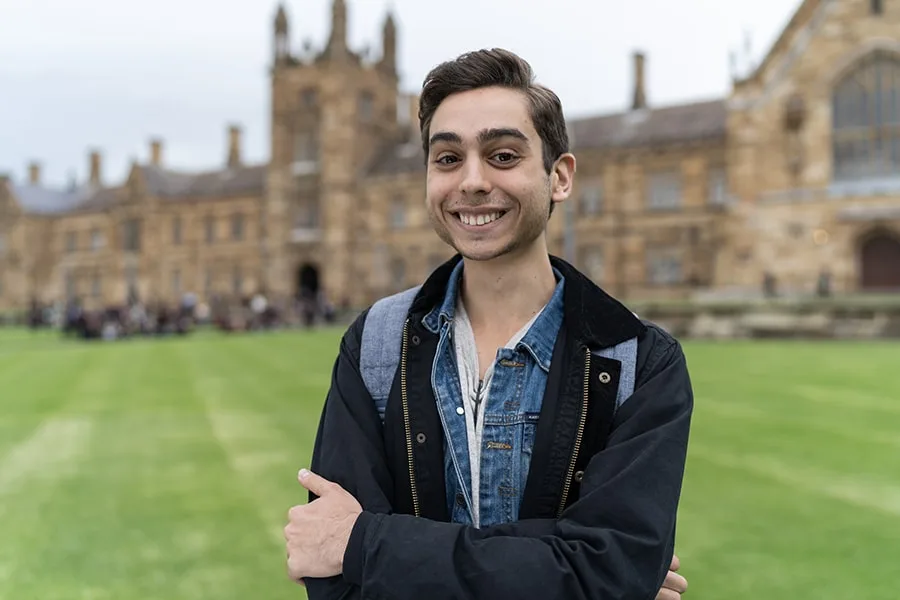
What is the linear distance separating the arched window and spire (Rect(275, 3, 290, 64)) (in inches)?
1305

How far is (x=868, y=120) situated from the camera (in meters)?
28.6

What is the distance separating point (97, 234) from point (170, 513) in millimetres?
60703

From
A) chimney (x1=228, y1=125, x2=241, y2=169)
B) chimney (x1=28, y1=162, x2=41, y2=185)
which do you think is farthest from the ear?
chimney (x1=28, y1=162, x2=41, y2=185)

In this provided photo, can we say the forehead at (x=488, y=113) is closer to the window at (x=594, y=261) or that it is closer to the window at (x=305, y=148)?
the window at (x=594, y=261)

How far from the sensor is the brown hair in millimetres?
1936

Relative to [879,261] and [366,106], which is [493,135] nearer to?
[879,261]

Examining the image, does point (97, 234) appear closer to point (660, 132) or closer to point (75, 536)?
point (660, 132)

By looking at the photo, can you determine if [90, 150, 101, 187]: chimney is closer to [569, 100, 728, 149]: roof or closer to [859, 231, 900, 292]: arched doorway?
[569, 100, 728, 149]: roof

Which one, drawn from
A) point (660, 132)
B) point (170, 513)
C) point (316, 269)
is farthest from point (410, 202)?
point (170, 513)

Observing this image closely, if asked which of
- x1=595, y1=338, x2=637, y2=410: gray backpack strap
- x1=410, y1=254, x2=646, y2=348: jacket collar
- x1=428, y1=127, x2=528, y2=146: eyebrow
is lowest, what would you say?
x1=595, y1=338, x2=637, y2=410: gray backpack strap

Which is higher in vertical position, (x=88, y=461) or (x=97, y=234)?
(x=97, y=234)

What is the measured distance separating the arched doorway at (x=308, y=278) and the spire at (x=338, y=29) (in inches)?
514

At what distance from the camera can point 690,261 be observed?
3666 centimetres

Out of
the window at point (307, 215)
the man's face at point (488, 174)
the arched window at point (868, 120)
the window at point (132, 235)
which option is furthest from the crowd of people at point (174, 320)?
the man's face at point (488, 174)
